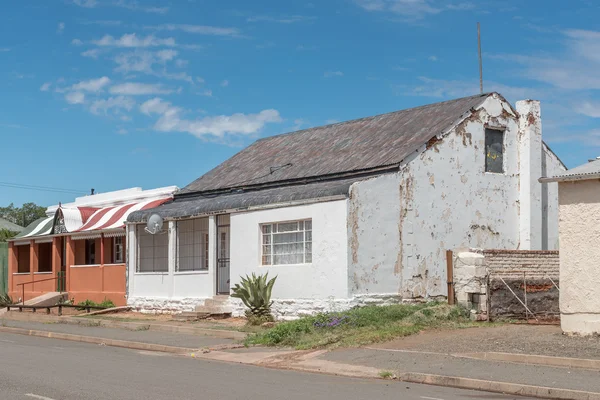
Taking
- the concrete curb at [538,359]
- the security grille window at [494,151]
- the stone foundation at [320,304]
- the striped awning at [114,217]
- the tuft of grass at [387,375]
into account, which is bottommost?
the tuft of grass at [387,375]

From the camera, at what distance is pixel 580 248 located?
16359 millimetres

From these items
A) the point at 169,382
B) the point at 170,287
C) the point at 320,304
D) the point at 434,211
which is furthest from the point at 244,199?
the point at 169,382

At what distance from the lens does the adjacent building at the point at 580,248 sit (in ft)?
52.8

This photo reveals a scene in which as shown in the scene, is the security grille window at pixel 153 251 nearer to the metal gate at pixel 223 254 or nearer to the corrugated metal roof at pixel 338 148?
the corrugated metal roof at pixel 338 148

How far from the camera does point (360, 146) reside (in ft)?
83.5

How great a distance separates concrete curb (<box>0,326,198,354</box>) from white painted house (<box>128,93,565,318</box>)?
4944mm

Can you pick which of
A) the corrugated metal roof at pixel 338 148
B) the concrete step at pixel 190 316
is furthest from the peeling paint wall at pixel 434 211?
the concrete step at pixel 190 316

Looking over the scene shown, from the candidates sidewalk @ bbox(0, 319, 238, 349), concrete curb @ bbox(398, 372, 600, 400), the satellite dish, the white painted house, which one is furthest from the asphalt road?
the satellite dish

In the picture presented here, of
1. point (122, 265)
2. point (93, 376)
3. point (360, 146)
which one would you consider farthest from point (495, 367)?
point (122, 265)

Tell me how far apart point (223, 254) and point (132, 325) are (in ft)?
14.5

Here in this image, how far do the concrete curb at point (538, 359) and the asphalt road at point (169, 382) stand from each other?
250cm

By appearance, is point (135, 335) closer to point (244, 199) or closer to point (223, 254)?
point (244, 199)

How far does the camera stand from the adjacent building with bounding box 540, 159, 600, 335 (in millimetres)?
16094

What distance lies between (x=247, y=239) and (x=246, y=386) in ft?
40.4
